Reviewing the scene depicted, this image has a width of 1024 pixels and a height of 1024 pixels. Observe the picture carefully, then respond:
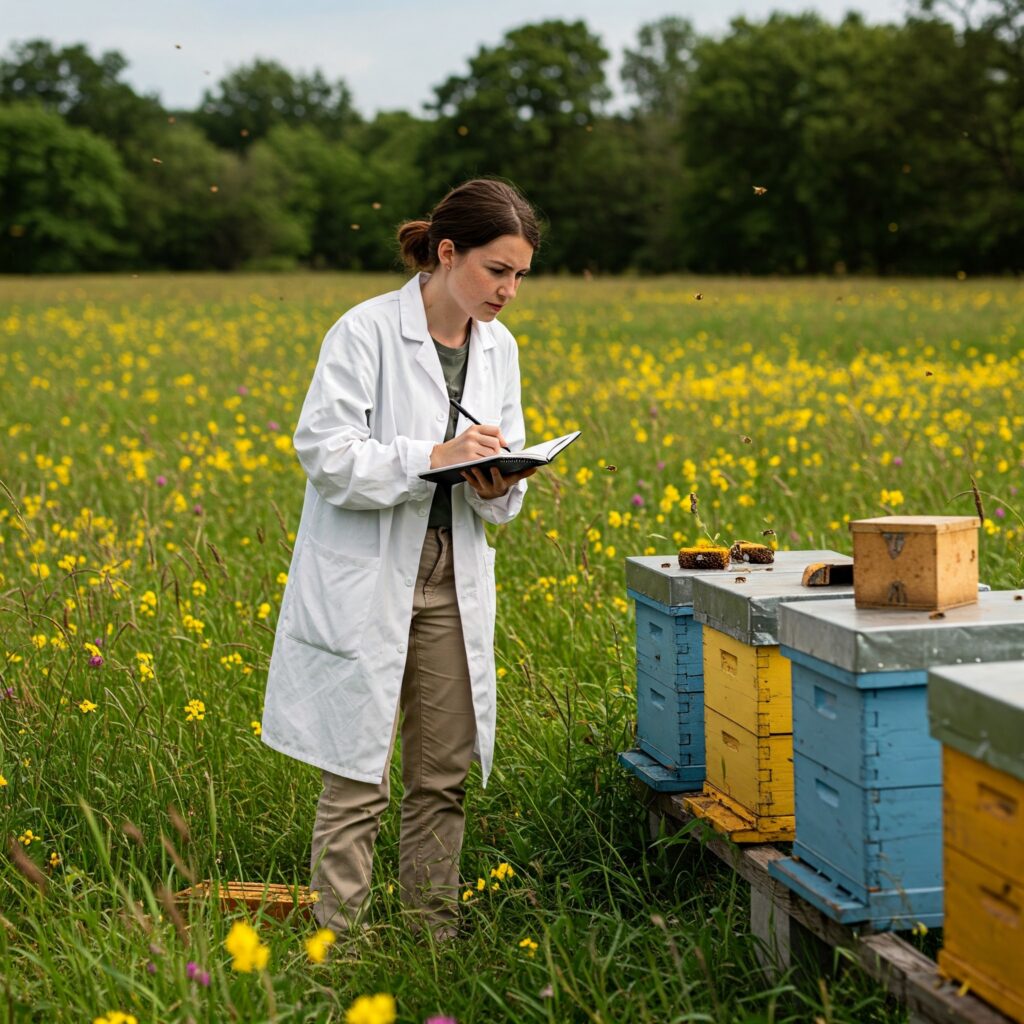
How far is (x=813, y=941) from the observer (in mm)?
2967

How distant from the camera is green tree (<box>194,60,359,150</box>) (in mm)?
102375

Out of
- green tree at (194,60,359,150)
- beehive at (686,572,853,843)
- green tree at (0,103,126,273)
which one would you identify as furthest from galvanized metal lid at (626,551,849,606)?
green tree at (194,60,359,150)

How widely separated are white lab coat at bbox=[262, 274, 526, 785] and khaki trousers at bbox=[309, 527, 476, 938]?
6 centimetres

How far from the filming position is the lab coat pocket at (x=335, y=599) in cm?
340

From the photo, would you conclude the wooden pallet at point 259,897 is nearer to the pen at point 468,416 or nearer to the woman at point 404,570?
the woman at point 404,570

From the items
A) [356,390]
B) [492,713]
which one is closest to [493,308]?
[356,390]

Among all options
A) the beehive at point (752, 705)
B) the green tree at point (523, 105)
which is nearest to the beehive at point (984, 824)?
the beehive at point (752, 705)

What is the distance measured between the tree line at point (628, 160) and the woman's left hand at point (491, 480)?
39.5 m

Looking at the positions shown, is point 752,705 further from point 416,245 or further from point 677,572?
point 416,245

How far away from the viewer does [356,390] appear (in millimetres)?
3445

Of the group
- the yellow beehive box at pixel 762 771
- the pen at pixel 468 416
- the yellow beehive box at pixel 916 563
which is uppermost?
the pen at pixel 468 416

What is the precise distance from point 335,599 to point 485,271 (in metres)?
0.97

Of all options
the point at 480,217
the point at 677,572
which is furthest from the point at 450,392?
the point at 677,572

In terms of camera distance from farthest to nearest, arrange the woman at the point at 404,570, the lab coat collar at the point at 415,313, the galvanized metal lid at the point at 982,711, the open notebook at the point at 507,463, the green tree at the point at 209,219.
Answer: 1. the green tree at the point at 209,219
2. the lab coat collar at the point at 415,313
3. the woman at the point at 404,570
4. the open notebook at the point at 507,463
5. the galvanized metal lid at the point at 982,711
